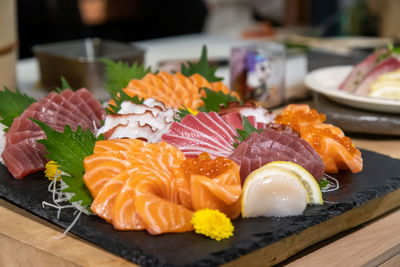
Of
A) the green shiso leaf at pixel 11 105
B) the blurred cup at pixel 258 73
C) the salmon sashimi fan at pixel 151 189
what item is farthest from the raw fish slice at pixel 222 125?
the blurred cup at pixel 258 73

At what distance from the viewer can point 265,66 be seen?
3.00m

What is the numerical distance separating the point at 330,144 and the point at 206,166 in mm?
561

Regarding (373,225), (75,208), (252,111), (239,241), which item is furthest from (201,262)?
(252,111)

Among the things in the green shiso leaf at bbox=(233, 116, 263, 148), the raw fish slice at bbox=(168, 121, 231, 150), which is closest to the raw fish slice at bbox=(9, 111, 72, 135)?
the raw fish slice at bbox=(168, 121, 231, 150)

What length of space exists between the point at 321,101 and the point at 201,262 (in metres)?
1.69

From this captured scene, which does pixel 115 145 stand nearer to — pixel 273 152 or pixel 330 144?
pixel 273 152

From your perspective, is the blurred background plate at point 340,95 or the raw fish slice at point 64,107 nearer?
the raw fish slice at point 64,107

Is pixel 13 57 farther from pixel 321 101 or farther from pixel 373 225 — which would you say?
pixel 373 225

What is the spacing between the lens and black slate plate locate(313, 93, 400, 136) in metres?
2.52

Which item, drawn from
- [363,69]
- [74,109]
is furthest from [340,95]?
[74,109]

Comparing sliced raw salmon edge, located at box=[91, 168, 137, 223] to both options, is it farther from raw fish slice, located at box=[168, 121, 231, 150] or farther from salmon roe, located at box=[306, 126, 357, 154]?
salmon roe, located at box=[306, 126, 357, 154]

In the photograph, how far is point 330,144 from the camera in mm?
1944

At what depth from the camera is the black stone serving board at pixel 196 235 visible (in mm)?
1368

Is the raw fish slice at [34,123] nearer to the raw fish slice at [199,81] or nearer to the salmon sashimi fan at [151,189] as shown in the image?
the salmon sashimi fan at [151,189]
